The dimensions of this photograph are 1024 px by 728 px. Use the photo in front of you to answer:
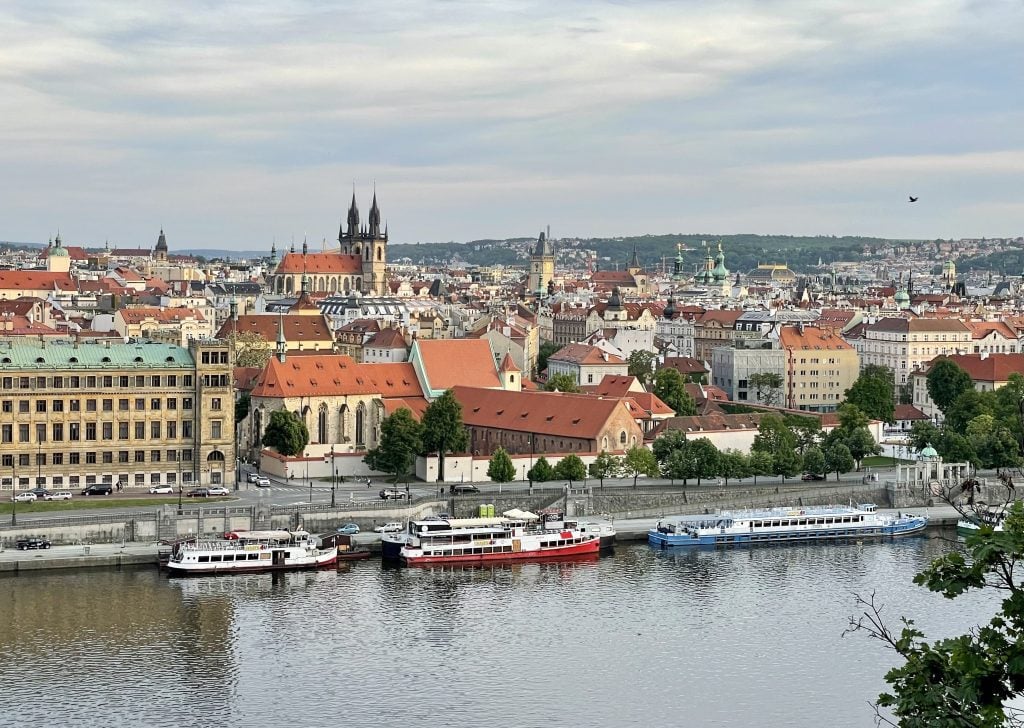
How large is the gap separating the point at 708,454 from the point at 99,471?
22.3 meters

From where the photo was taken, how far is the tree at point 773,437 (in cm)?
6631

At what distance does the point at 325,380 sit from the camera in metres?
67.5

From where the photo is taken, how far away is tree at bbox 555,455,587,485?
60.5 meters

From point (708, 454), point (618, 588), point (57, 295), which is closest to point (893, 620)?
point (618, 588)

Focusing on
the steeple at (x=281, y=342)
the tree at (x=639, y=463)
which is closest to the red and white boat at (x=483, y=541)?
the tree at (x=639, y=463)

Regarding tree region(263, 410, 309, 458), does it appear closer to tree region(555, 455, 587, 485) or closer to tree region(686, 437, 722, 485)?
tree region(555, 455, 587, 485)

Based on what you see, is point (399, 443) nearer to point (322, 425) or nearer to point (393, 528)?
point (322, 425)

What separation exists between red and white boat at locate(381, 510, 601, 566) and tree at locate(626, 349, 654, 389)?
115ft

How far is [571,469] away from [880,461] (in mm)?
18119

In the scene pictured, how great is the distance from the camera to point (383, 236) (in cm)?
17650

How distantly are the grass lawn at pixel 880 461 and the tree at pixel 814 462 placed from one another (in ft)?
19.7

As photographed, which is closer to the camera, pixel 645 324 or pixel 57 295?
pixel 645 324

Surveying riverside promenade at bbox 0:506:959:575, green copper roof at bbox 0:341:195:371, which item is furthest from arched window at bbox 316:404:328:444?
riverside promenade at bbox 0:506:959:575

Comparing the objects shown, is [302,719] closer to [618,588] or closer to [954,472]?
[618,588]
